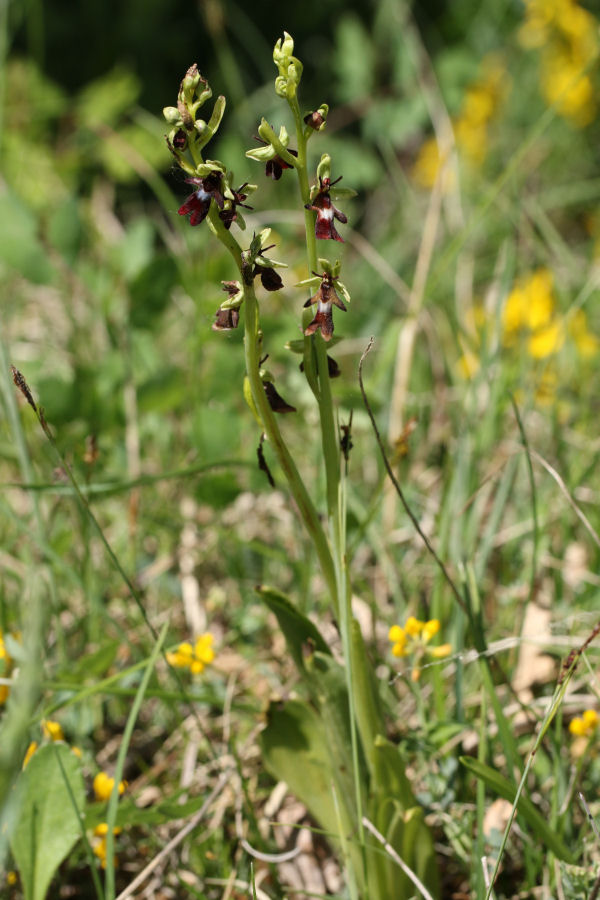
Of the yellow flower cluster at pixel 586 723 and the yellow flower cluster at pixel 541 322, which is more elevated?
the yellow flower cluster at pixel 541 322

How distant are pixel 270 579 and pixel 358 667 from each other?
0.92 meters

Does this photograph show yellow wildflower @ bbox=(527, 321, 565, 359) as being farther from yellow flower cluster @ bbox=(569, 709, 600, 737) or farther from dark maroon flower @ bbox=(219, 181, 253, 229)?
dark maroon flower @ bbox=(219, 181, 253, 229)

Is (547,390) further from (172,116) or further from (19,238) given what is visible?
(172,116)

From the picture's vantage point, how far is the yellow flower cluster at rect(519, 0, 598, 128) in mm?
3887

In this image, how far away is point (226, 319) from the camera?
0.93 metres

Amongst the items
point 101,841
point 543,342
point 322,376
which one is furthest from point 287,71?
point 543,342

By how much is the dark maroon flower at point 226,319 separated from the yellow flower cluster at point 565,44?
11.4 ft

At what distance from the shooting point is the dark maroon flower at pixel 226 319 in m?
0.93

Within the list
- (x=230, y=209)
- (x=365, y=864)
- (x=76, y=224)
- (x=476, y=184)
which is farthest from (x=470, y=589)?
(x=476, y=184)

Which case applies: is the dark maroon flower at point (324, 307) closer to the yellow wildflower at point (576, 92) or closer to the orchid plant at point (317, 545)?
the orchid plant at point (317, 545)

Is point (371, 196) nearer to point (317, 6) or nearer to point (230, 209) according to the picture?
point (317, 6)

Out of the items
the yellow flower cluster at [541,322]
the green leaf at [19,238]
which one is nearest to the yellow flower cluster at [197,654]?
the green leaf at [19,238]

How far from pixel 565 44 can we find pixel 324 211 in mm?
3803

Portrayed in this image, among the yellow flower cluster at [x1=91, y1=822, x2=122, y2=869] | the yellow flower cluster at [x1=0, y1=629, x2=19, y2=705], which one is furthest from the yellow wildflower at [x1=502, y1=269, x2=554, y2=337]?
the yellow flower cluster at [x1=91, y1=822, x2=122, y2=869]
